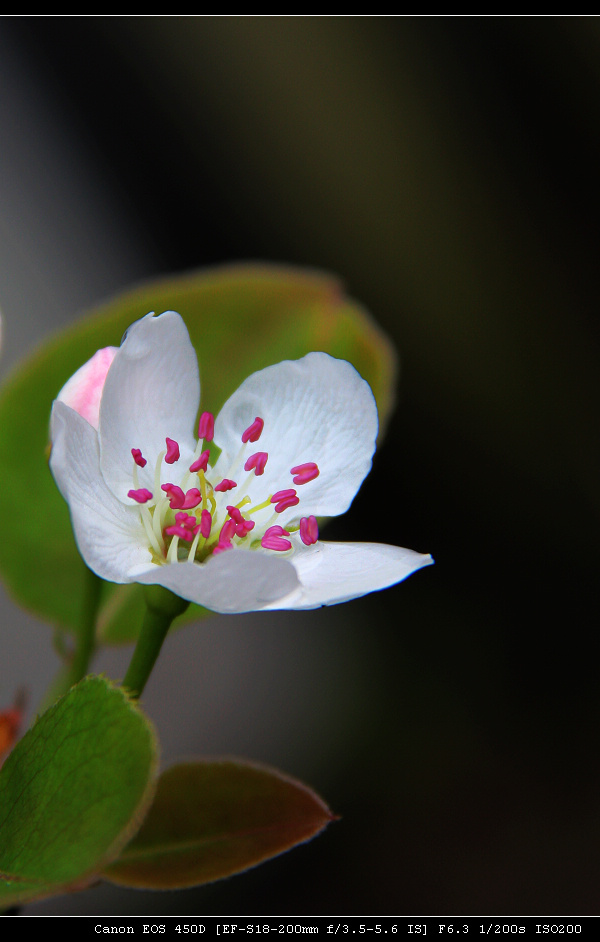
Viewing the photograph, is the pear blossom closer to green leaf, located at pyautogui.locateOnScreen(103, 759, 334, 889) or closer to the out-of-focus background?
green leaf, located at pyautogui.locateOnScreen(103, 759, 334, 889)

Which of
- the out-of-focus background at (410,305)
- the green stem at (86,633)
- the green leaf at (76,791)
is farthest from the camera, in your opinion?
the out-of-focus background at (410,305)

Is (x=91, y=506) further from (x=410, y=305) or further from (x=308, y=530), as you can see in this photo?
(x=410, y=305)

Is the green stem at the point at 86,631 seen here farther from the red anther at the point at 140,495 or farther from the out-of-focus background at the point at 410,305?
the out-of-focus background at the point at 410,305

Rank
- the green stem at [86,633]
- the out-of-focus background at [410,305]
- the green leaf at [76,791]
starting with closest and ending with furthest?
the green leaf at [76,791]
the green stem at [86,633]
the out-of-focus background at [410,305]

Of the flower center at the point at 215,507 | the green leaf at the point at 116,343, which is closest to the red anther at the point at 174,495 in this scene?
the flower center at the point at 215,507

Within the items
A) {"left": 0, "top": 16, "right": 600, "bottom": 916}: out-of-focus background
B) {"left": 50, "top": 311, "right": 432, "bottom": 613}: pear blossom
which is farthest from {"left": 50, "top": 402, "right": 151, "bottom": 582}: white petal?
{"left": 0, "top": 16, "right": 600, "bottom": 916}: out-of-focus background

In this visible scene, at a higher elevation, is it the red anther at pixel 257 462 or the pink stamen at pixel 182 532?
the red anther at pixel 257 462

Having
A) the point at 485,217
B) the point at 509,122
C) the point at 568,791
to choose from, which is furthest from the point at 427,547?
the point at 509,122
